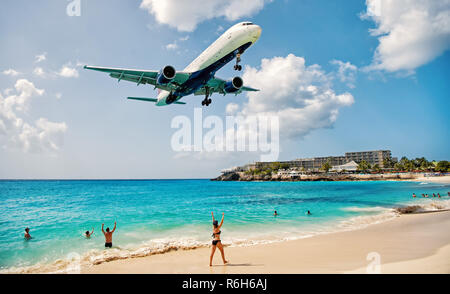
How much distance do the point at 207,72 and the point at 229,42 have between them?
3658 mm

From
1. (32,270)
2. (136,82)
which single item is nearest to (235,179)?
(136,82)

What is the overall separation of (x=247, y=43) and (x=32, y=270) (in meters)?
17.5

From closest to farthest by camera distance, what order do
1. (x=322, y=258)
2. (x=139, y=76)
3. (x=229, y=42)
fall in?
1. (x=322, y=258)
2. (x=229, y=42)
3. (x=139, y=76)

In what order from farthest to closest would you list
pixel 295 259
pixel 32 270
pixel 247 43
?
pixel 247 43
pixel 32 270
pixel 295 259

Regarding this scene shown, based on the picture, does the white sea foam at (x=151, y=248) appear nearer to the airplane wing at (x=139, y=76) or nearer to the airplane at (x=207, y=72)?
the airplane at (x=207, y=72)

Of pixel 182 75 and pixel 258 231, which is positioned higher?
pixel 182 75

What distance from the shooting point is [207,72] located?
19359 millimetres

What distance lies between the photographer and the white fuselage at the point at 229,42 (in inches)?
631

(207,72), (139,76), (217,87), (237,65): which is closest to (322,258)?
(237,65)

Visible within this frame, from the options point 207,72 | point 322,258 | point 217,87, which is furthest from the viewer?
point 217,87

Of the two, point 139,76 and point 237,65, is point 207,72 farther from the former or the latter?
point 139,76

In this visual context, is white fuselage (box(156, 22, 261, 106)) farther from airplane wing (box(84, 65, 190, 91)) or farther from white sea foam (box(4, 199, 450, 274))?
white sea foam (box(4, 199, 450, 274))

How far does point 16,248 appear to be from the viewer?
1265 centimetres
